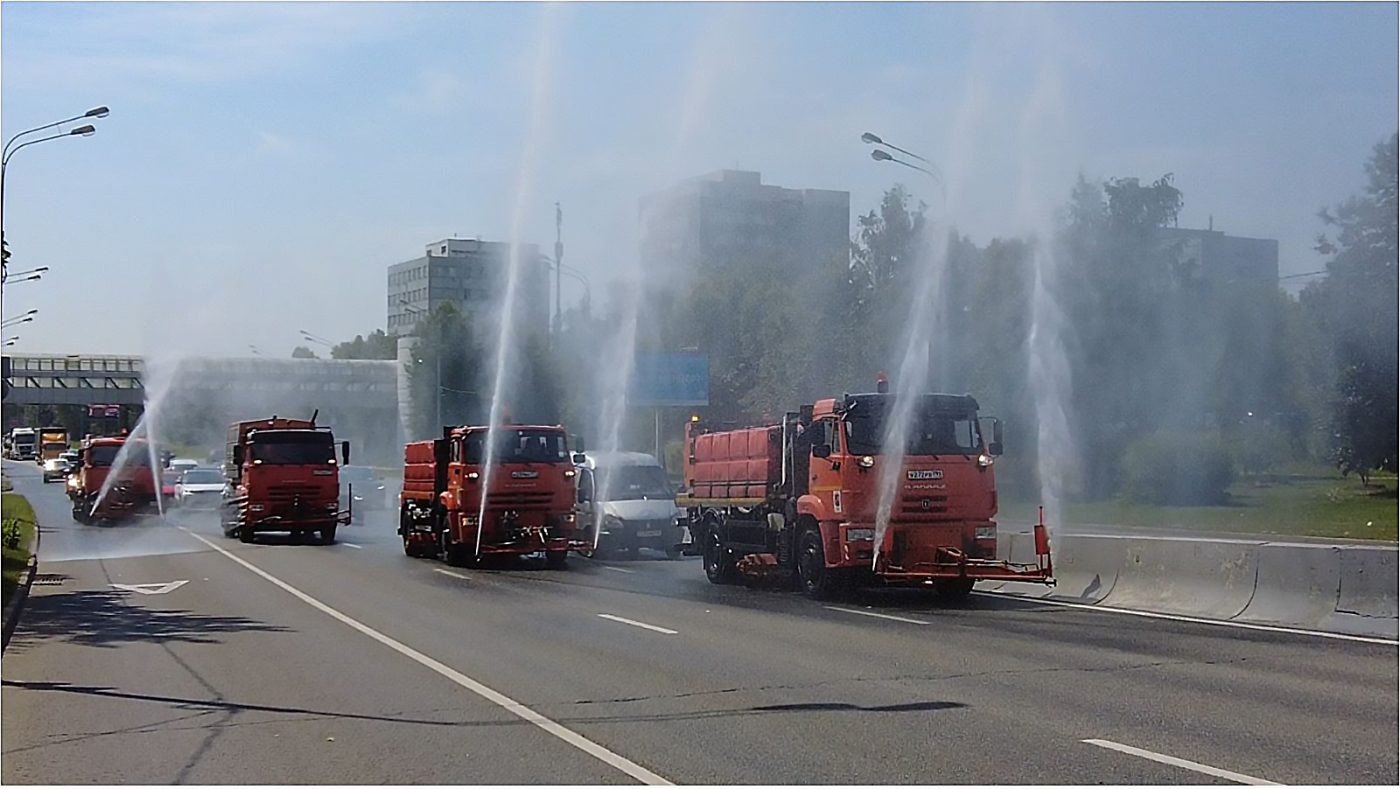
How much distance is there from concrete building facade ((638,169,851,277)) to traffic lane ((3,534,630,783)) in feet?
91.6

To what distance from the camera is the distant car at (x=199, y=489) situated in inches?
1908

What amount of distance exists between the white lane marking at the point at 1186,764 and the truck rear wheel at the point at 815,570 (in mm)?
10689

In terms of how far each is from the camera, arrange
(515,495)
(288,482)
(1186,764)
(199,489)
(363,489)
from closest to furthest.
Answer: (1186,764) → (515,495) → (288,482) → (199,489) → (363,489)

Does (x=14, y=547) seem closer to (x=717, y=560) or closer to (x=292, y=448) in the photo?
(x=292, y=448)

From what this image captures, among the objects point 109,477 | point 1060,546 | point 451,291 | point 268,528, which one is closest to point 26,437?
point 451,291

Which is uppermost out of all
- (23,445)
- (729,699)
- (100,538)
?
(23,445)

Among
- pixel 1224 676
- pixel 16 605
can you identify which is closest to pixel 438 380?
pixel 16 605

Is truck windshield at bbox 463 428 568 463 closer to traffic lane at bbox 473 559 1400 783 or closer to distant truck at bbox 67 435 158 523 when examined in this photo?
traffic lane at bbox 473 559 1400 783

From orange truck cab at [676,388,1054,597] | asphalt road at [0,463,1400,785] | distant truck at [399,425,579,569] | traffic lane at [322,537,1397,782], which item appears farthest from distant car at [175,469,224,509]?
traffic lane at [322,537,1397,782]

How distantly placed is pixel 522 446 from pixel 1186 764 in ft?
65.2

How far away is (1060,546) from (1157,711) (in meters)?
10.2

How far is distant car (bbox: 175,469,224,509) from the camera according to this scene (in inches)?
1908

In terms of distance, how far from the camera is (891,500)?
1983 cm

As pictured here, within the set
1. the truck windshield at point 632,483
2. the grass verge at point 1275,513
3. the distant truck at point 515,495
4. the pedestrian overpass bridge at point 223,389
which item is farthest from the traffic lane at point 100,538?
the grass verge at point 1275,513
